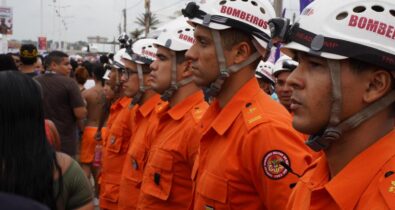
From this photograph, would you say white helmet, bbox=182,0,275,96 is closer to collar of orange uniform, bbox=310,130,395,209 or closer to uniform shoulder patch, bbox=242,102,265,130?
uniform shoulder patch, bbox=242,102,265,130

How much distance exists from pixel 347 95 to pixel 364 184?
375 millimetres

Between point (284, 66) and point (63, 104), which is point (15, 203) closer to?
point (284, 66)

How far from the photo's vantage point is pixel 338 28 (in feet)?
7.54

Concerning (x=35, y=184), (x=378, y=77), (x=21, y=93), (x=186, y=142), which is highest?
(x=378, y=77)

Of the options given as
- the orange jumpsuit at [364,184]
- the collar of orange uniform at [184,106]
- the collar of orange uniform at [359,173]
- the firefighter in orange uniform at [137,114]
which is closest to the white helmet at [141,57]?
the firefighter in orange uniform at [137,114]

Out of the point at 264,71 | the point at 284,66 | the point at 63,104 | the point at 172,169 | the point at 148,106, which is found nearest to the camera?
the point at 172,169

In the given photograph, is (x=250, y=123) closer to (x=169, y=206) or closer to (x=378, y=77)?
(x=378, y=77)

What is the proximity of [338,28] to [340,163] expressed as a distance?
0.58 meters

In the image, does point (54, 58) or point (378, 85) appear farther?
point (54, 58)

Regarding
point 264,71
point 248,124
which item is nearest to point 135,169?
point 248,124

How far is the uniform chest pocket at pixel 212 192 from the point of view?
3.17m

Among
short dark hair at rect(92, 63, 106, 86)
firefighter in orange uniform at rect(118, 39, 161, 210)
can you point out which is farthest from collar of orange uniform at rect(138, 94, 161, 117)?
short dark hair at rect(92, 63, 106, 86)

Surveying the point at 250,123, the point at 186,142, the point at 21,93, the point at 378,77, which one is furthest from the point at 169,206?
the point at 378,77

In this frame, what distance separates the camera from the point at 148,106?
5.93 m
